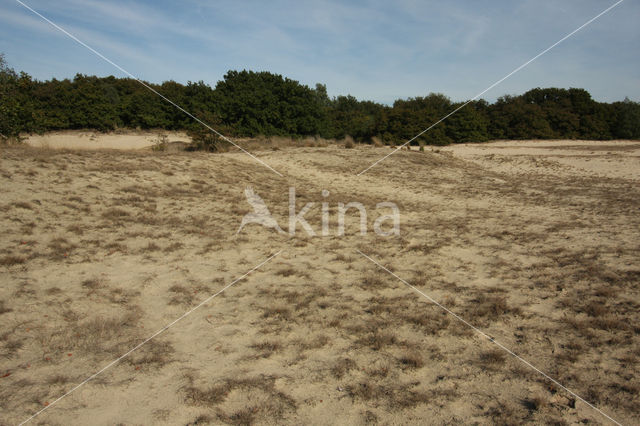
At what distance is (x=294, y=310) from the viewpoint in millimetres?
4734

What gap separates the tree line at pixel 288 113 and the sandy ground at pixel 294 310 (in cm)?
1103

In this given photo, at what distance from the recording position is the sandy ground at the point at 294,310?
3.14 metres

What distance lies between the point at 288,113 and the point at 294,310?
22990 mm

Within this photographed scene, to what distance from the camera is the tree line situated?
25781 millimetres

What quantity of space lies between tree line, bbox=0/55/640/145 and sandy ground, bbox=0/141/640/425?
11.0 meters

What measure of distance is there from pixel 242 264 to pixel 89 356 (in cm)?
280

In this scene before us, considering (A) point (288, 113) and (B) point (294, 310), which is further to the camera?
(A) point (288, 113)

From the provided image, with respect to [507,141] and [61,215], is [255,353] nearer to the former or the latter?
[61,215]
